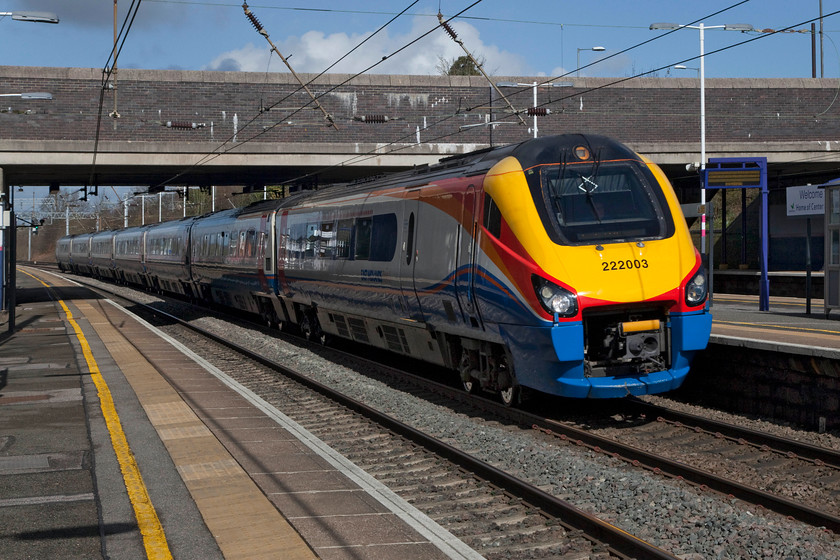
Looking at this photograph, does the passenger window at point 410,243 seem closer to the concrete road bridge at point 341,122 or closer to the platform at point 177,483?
the platform at point 177,483

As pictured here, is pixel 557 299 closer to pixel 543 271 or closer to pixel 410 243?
pixel 543 271

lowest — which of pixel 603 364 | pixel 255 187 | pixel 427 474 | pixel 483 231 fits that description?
pixel 427 474

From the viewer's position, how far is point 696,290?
33.1 ft

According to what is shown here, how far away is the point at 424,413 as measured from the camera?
11.4 m

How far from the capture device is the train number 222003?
976 centimetres

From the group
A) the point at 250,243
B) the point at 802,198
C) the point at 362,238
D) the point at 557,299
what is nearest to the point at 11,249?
the point at 250,243

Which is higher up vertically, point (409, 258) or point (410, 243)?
point (410, 243)

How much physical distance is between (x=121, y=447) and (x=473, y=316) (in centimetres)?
427

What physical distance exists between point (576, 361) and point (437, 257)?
314 centimetres

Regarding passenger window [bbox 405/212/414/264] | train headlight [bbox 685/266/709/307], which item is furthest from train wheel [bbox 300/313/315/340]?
train headlight [bbox 685/266/709/307]

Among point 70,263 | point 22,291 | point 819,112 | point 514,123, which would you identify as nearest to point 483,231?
point 514,123

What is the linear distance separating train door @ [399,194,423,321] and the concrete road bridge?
14619 millimetres

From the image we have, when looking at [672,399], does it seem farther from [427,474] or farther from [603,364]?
[427,474]

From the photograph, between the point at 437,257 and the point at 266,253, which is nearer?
the point at 437,257
